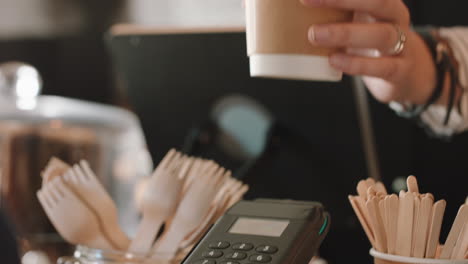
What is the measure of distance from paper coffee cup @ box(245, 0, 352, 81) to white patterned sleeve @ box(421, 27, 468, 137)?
45cm

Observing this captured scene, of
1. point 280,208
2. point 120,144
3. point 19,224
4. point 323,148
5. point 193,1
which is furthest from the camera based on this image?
point 193,1

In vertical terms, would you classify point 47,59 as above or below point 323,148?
below

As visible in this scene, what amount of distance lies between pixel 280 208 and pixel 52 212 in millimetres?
197

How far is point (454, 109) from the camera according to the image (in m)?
1.13

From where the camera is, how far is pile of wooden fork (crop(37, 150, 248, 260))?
67 centimetres

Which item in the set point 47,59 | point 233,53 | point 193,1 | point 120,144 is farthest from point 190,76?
point 47,59

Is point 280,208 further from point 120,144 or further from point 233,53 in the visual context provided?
point 120,144

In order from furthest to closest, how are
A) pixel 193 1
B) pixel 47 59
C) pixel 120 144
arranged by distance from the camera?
1. pixel 47 59
2. pixel 193 1
3. pixel 120 144

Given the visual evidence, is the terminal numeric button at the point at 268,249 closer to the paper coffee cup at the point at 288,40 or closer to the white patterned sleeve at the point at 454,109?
the paper coffee cup at the point at 288,40

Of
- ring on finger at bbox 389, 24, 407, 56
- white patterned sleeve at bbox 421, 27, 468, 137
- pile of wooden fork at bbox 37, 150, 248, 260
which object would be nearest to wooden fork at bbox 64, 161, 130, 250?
pile of wooden fork at bbox 37, 150, 248, 260

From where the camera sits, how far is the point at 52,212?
2.20 feet

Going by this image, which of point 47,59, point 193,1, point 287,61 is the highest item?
point 287,61

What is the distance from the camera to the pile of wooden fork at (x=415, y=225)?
57 centimetres

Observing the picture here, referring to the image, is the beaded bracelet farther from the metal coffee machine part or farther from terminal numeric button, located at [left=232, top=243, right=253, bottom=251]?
terminal numeric button, located at [left=232, top=243, right=253, bottom=251]
